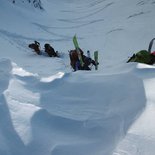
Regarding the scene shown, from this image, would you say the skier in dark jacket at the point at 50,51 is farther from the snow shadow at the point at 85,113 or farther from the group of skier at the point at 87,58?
the snow shadow at the point at 85,113

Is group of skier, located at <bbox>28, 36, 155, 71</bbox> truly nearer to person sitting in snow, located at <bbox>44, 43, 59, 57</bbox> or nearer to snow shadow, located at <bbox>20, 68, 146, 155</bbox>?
snow shadow, located at <bbox>20, 68, 146, 155</bbox>

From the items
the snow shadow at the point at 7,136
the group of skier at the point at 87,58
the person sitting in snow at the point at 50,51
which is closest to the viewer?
the snow shadow at the point at 7,136

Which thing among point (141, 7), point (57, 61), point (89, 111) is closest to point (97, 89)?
point (89, 111)

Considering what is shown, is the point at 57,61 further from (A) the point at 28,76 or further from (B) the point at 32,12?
(B) the point at 32,12

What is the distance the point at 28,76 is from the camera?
4559 mm

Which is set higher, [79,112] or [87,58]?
[79,112]

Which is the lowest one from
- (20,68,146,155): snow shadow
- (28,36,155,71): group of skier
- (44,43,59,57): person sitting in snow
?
(44,43,59,57): person sitting in snow

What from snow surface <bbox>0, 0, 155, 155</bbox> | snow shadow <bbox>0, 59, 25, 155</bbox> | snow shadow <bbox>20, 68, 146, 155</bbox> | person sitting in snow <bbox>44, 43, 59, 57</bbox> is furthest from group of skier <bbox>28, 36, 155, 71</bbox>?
snow shadow <bbox>0, 59, 25, 155</bbox>

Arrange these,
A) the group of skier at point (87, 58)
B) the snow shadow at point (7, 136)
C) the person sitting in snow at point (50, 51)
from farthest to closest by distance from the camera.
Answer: the person sitting in snow at point (50, 51) → the group of skier at point (87, 58) → the snow shadow at point (7, 136)

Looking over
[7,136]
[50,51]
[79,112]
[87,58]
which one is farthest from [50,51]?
[7,136]

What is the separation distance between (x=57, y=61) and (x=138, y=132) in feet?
27.4

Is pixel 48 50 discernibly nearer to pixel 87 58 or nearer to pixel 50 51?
pixel 50 51

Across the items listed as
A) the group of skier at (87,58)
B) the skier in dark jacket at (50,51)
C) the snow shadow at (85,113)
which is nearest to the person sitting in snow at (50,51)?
the skier in dark jacket at (50,51)

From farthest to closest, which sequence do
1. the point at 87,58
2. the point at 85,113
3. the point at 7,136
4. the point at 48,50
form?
the point at 48,50
the point at 87,58
the point at 85,113
the point at 7,136
